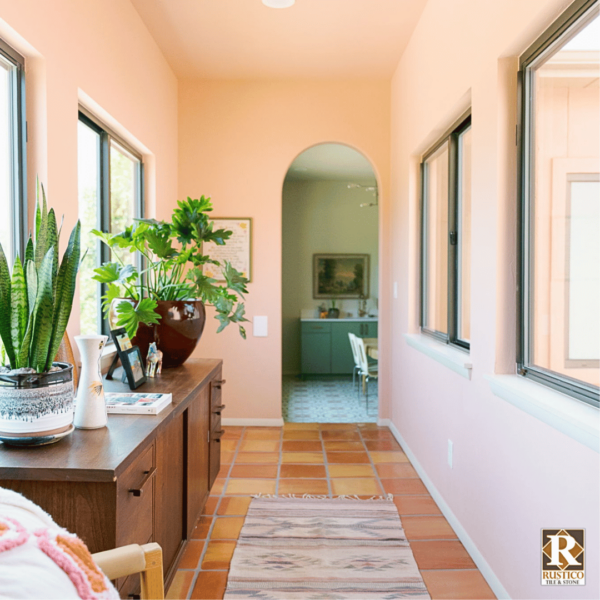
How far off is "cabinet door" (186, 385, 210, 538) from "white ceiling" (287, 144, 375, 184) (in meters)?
3.57

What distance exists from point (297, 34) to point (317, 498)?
9.62 feet

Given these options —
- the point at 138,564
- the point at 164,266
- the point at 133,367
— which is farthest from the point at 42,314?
the point at 164,266

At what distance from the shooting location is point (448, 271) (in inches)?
121

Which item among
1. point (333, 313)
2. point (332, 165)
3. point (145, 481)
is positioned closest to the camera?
point (145, 481)

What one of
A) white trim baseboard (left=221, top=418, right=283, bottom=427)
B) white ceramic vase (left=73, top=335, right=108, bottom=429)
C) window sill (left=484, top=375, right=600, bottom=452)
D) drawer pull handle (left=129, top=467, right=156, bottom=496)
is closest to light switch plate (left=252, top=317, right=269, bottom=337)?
white trim baseboard (left=221, top=418, right=283, bottom=427)

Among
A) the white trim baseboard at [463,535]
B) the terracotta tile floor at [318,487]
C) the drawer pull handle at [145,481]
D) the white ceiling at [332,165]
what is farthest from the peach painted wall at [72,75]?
the white ceiling at [332,165]

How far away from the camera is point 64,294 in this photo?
1.49 meters

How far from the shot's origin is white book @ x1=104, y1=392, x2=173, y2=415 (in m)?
1.80

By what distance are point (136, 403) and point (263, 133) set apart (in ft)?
10.2

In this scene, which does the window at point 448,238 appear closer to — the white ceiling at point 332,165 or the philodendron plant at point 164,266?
the philodendron plant at point 164,266

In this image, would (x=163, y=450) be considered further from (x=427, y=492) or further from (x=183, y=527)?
(x=427, y=492)

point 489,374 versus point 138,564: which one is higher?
point 489,374

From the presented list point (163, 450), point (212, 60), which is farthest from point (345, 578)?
point (212, 60)

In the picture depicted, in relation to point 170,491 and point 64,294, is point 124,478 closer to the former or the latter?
point 64,294
